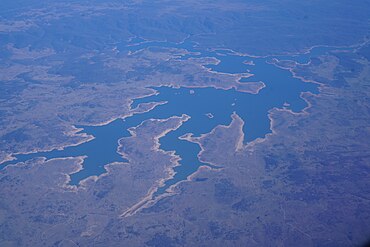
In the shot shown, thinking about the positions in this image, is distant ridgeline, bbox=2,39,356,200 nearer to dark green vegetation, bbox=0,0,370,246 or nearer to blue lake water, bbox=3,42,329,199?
blue lake water, bbox=3,42,329,199

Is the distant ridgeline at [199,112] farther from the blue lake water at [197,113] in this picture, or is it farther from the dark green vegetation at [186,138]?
the dark green vegetation at [186,138]

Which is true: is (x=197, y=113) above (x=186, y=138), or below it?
below

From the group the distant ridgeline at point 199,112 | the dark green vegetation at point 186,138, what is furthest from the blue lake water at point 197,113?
the dark green vegetation at point 186,138

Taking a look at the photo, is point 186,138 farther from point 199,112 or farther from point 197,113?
point 199,112

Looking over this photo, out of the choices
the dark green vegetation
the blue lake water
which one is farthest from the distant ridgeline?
the dark green vegetation

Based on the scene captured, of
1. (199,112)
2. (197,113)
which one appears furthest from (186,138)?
(199,112)
